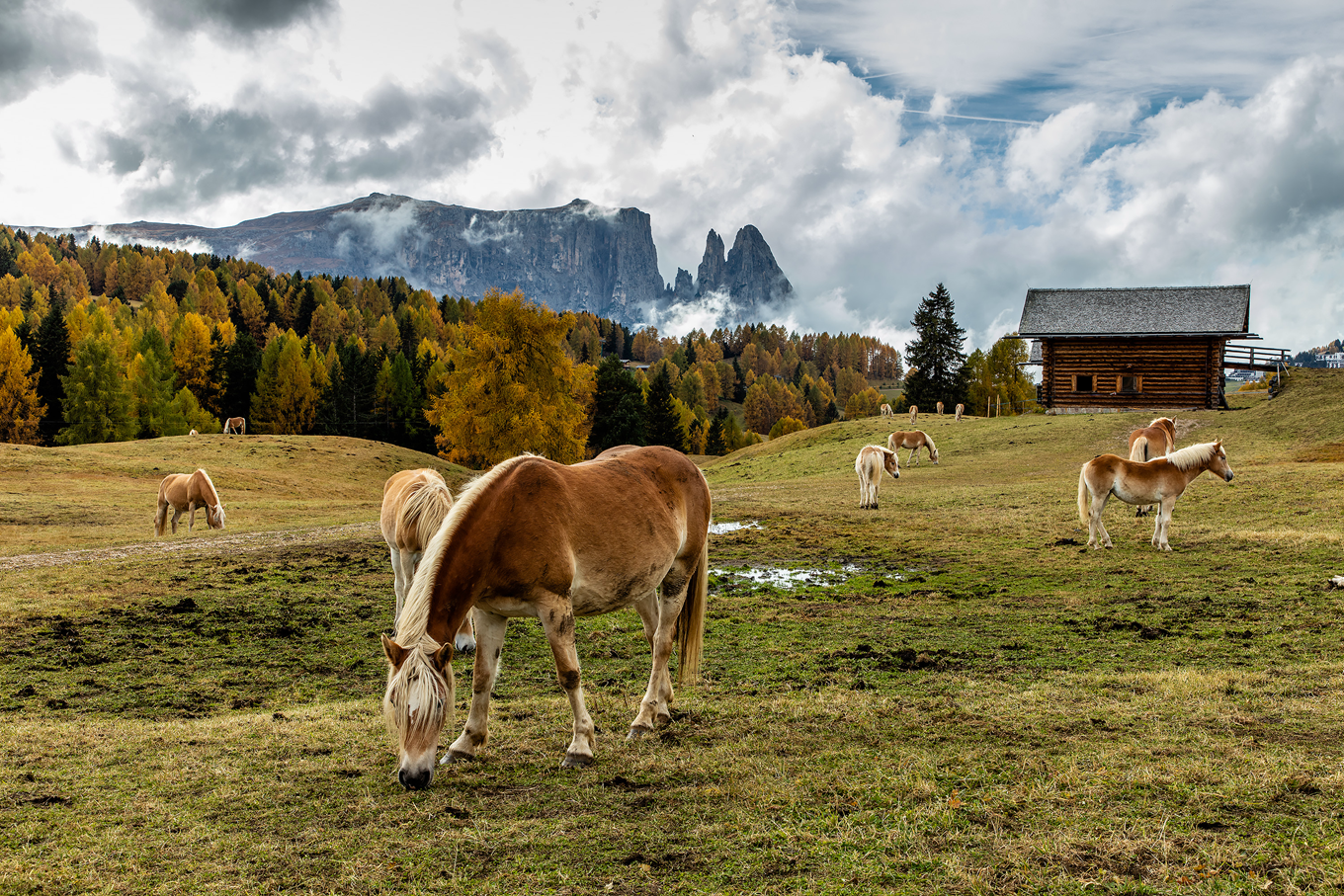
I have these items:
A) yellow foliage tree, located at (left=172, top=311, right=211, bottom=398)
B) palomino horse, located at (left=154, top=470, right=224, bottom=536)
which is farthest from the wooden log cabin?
yellow foliage tree, located at (left=172, top=311, right=211, bottom=398)

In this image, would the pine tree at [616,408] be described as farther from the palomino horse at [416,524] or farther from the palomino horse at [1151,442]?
the palomino horse at [416,524]

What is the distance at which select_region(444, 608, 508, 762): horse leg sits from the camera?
596 cm

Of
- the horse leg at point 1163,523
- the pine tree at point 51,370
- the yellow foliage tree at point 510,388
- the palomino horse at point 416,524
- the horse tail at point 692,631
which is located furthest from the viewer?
the pine tree at point 51,370

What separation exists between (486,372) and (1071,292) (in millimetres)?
36685

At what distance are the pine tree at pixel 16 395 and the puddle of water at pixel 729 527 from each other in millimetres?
71228

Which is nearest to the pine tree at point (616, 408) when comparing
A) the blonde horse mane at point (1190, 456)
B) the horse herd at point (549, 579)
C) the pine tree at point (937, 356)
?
the pine tree at point (937, 356)

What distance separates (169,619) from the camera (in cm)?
1166

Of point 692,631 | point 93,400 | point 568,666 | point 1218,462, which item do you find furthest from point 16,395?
point 1218,462

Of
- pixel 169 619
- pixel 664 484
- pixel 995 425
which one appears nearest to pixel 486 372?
pixel 995 425

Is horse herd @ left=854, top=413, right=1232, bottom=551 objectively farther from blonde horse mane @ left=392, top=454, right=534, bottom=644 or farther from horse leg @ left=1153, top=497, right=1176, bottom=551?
blonde horse mane @ left=392, top=454, right=534, bottom=644

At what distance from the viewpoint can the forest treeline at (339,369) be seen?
1679 inches

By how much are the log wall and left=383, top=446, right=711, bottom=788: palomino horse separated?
47055 millimetres

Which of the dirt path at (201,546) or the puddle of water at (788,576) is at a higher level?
the puddle of water at (788,576)

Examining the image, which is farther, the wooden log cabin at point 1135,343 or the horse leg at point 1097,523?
the wooden log cabin at point 1135,343
